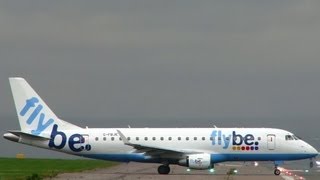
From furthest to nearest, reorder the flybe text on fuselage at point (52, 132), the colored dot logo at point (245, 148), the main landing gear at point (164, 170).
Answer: the flybe text on fuselage at point (52, 132)
the colored dot logo at point (245, 148)
the main landing gear at point (164, 170)

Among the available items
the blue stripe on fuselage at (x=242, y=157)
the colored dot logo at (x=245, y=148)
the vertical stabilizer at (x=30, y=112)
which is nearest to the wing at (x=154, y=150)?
the blue stripe on fuselage at (x=242, y=157)

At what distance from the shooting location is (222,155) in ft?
186

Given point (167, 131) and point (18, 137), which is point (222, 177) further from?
point (18, 137)

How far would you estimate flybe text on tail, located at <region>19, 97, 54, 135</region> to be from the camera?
58.6 m

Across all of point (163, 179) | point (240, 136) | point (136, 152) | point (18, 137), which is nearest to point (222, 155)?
point (240, 136)

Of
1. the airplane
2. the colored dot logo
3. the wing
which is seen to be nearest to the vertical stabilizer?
the airplane

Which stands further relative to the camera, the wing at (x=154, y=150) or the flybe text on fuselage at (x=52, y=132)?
the flybe text on fuselage at (x=52, y=132)

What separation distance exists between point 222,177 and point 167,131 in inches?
359

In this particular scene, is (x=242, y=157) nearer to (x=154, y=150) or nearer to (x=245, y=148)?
(x=245, y=148)

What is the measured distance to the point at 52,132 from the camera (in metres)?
58.5

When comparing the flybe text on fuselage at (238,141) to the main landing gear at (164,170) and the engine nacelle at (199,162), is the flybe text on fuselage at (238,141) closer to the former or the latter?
the engine nacelle at (199,162)

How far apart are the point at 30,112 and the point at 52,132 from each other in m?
1.90

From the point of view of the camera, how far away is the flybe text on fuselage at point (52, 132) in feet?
191

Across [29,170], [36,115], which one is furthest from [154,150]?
[36,115]
